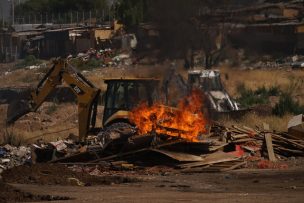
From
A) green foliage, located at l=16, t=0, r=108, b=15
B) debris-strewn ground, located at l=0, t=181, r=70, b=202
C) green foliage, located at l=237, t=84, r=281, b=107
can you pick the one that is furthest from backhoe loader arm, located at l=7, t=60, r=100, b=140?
green foliage, located at l=16, t=0, r=108, b=15

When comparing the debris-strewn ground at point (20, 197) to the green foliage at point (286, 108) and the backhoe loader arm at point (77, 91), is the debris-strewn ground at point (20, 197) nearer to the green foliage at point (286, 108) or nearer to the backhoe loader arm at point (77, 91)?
the backhoe loader arm at point (77, 91)

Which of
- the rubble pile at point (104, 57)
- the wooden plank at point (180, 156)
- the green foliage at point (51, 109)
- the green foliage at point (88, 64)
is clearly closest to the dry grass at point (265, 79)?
the green foliage at point (51, 109)

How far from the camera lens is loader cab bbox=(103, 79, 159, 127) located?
23.3 metres

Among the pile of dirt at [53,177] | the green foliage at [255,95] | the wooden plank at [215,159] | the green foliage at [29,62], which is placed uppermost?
the pile of dirt at [53,177]

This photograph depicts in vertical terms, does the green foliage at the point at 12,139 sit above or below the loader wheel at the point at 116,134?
below

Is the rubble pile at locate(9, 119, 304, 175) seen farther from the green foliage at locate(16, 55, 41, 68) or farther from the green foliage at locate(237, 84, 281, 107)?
the green foliage at locate(16, 55, 41, 68)

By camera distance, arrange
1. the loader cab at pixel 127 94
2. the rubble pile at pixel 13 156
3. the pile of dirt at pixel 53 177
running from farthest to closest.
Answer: the loader cab at pixel 127 94, the rubble pile at pixel 13 156, the pile of dirt at pixel 53 177

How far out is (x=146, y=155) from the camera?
819 inches

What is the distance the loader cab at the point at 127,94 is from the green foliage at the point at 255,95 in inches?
586

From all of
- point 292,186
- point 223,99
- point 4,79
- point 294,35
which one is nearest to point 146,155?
point 292,186

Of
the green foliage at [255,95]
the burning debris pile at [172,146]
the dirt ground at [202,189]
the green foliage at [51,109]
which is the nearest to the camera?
the dirt ground at [202,189]

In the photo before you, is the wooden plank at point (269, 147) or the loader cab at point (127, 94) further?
the loader cab at point (127, 94)

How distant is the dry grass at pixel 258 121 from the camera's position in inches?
1145

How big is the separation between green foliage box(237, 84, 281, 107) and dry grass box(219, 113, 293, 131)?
6.32 meters
